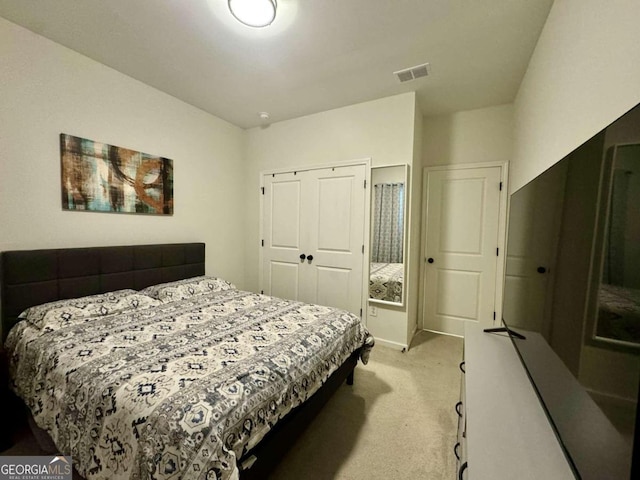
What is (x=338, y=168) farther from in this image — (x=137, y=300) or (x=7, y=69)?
(x=7, y=69)

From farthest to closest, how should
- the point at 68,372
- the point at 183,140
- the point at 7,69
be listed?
the point at 183,140, the point at 7,69, the point at 68,372

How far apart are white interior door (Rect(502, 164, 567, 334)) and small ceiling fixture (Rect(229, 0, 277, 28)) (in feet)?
5.91

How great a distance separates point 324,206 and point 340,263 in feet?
2.35

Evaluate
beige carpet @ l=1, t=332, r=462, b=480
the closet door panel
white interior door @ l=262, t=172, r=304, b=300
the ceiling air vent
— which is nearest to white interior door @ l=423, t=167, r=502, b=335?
beige carpet @ l=1, t=332, r=462, b=480

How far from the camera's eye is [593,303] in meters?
0.71

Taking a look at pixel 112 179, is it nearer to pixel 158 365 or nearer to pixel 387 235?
pixel 158 365

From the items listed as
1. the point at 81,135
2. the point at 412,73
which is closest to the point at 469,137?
the point at 412,73

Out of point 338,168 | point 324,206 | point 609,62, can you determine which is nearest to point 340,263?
point 324,206

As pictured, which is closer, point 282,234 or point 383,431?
point 383,431

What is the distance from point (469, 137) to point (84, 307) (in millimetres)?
4063

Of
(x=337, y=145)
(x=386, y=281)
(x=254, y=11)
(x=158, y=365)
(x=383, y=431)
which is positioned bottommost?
(x=383, y=431)

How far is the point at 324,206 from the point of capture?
322 centimetres

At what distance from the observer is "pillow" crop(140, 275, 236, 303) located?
2441mm

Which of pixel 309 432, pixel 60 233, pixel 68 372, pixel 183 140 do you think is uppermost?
pixel 183 140
